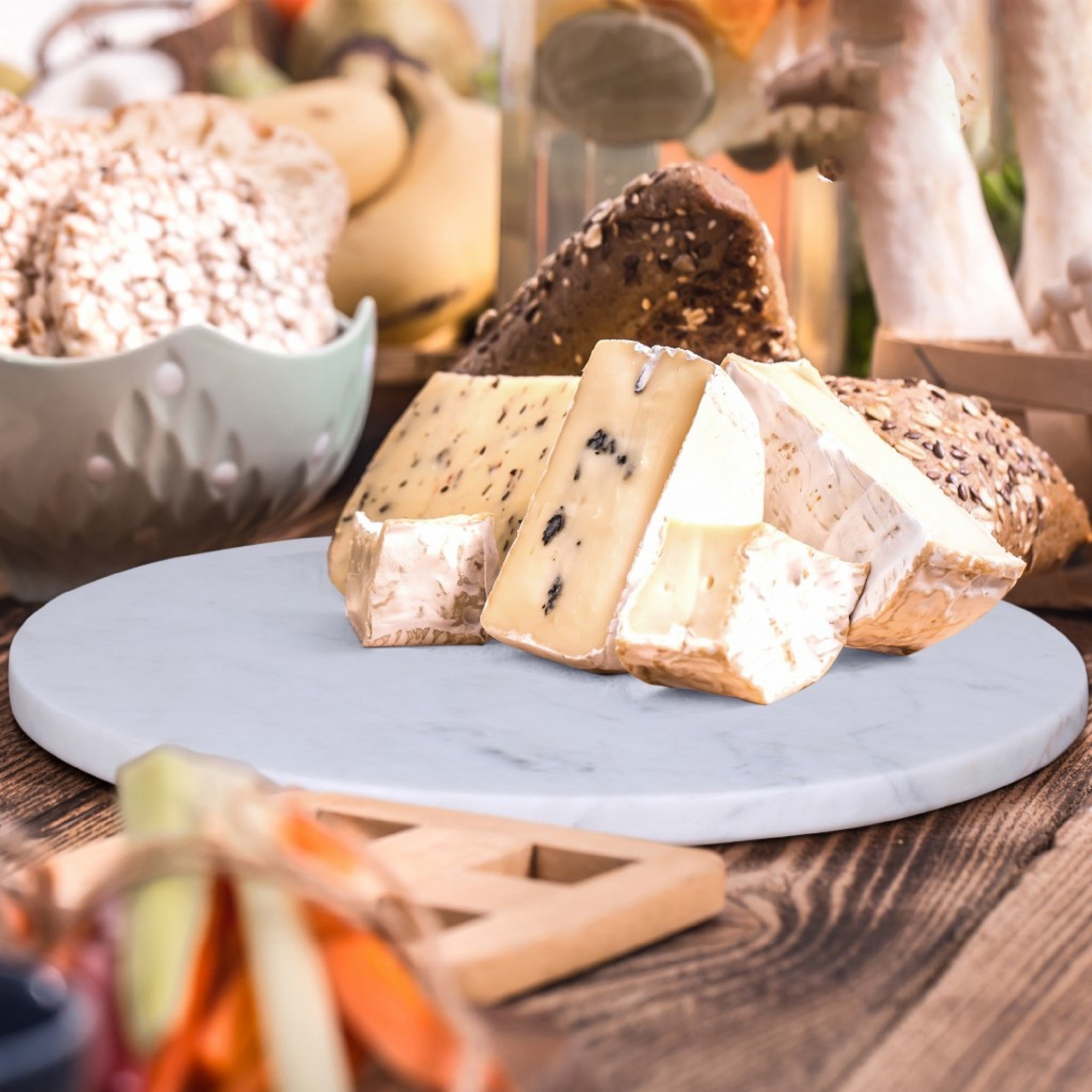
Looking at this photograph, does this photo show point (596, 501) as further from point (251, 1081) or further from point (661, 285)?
point (251, 1081)

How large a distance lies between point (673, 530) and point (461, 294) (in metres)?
1.22

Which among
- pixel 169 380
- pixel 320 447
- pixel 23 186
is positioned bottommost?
pixel 320 447

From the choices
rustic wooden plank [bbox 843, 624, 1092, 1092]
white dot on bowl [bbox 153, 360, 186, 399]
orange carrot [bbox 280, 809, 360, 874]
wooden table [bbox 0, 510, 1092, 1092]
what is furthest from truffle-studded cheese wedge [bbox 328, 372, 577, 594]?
orange carrot [bbox 280, 809, 360, 874]

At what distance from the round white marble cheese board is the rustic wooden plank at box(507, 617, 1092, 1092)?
0.03 meters

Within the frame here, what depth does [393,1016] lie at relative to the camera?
15.7 inches

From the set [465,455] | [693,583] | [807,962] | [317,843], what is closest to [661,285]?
[465,455]

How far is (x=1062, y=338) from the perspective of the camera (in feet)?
4.28

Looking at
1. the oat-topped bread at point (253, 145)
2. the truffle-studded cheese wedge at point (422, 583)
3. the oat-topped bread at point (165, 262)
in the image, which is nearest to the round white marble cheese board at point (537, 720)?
the truffle-studded cheese wedge at point (422, 583)

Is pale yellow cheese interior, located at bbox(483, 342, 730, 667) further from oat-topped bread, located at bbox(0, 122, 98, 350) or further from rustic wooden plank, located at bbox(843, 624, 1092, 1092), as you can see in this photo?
oat-topped bread, located at bbox(0, 122, 98, 350)

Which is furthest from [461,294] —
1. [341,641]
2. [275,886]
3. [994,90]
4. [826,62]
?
[275,886]

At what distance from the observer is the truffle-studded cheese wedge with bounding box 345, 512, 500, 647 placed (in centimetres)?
97

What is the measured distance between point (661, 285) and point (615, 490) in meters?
0.37

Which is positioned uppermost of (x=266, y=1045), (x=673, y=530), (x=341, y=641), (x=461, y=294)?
(x=266, y=1045)

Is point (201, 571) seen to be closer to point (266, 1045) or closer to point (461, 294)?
point (266, 1045)
